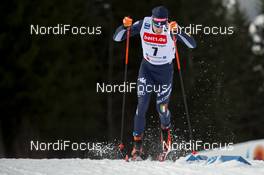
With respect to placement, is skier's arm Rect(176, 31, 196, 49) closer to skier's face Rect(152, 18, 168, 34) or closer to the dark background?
skier's face Rect(152, 18, 168, 34)

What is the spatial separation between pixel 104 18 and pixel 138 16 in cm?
220

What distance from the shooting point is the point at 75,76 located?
18375 millimetres

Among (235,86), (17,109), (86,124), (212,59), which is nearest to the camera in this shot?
(17,109)

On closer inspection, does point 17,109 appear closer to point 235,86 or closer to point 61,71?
point 61,71

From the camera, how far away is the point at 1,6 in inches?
635

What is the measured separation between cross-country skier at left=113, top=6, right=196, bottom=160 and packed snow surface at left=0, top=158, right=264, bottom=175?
3.10ft

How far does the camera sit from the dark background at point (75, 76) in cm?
1641

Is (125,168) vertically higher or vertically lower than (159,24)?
lower

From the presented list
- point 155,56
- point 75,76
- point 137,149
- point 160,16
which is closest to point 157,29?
point 160,16

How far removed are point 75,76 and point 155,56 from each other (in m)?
11.2

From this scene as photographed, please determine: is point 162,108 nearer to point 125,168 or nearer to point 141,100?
point 141,100

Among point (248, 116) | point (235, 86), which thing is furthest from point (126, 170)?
point (248, 116)

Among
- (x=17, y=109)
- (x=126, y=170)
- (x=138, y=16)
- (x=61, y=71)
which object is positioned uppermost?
(x=138, y=16)

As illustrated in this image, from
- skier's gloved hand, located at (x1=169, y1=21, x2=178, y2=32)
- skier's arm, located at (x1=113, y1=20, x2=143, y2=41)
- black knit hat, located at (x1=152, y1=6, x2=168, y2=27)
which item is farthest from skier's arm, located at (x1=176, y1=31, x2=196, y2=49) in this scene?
skier's arm, located at (x1=113, y1=20, x2=143, y2=41)
